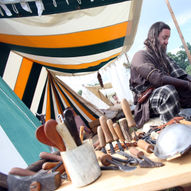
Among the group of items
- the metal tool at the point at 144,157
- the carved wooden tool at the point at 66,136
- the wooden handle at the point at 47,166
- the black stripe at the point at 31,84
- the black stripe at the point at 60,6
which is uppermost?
the black stripe at the point at 60,6

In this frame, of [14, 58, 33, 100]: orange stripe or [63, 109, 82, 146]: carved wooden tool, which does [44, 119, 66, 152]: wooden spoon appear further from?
[14, 58, 33, 100]: orange stripe

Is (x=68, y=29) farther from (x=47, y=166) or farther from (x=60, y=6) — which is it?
(x=47, y=166)

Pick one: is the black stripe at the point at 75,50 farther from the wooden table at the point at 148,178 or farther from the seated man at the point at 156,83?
the wooden table at the point at 148,178

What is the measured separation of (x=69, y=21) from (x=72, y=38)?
14.7 inches

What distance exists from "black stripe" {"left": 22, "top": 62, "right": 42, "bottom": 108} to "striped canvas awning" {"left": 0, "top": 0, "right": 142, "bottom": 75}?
0.15 meters

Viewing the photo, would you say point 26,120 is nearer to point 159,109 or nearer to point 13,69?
point 13,69

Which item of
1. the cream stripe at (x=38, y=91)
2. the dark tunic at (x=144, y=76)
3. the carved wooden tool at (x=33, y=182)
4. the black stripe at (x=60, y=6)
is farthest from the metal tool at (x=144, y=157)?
the cream stripe at (x=38, y=91)

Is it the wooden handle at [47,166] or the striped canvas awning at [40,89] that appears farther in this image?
the striped canvas awning at [40,89]

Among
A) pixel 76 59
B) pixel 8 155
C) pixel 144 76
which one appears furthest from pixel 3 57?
pixel 144 76

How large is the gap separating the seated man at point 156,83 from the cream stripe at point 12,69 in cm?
185

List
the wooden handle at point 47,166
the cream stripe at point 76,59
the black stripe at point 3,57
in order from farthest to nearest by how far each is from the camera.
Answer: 1. the cream stripe at point 76,59
2. the black stripe at point 3,57
3. the wooden handle at point 47,166

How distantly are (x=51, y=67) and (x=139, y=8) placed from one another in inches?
81.5

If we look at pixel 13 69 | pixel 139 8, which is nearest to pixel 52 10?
pixel 13 69

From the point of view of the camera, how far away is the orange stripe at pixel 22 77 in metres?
2.61
